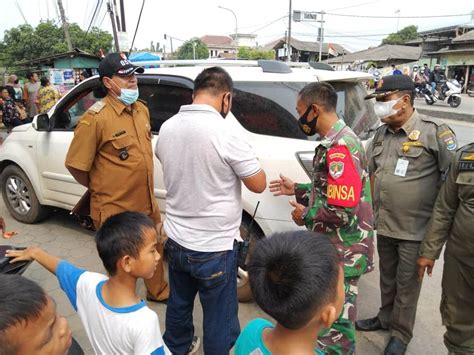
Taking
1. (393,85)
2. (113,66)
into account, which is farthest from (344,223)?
(113,66)

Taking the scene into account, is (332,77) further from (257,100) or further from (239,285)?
(239,285)

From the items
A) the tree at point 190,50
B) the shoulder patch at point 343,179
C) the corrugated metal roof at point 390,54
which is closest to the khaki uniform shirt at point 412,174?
the shoulder patch at point 343,179

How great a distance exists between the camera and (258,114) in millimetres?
3000

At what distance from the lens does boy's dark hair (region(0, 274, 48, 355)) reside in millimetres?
947

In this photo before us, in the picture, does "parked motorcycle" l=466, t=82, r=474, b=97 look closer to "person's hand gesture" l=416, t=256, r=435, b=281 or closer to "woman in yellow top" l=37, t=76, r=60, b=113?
"woman in yellow top" l=37, t=76, r=60, b=113

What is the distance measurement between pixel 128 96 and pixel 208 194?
1.09 m

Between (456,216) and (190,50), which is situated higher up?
(190,50)

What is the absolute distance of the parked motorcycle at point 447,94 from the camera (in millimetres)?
16688

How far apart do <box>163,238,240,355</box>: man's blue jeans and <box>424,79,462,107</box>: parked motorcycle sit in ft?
57.9

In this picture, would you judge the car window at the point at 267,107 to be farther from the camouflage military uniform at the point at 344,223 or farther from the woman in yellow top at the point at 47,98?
the woman in yellow top at the point at 47,98

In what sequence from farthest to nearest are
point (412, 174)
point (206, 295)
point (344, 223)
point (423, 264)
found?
1. point (412, 174)
2. point (423, 264)
3. point (206, 295)
4. point (344, 223)

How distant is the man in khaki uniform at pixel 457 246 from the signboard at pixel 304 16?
102ft

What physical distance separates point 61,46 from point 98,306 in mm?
36823

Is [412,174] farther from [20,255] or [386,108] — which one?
[20,255]
